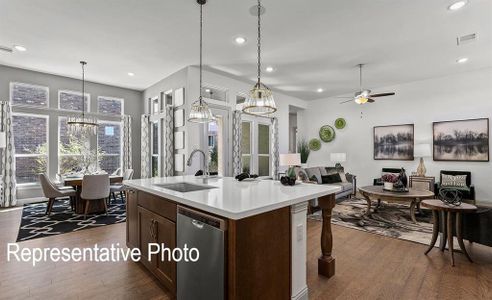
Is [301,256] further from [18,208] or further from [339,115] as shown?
[339,115]

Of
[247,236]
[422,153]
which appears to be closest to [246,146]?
[422,153]

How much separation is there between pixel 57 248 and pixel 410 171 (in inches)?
299

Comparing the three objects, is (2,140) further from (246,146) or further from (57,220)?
(246,146)

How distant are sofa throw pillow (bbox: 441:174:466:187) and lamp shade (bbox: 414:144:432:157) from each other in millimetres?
635

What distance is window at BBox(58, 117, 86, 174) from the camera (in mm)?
→ 5953

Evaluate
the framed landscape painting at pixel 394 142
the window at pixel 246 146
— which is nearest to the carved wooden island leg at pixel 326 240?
the window at pixel 246 146

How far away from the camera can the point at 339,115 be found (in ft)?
25.4

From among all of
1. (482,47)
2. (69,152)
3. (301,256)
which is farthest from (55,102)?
(482,47)

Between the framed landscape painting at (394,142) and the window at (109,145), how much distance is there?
7576mm

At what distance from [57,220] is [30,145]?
262 cm

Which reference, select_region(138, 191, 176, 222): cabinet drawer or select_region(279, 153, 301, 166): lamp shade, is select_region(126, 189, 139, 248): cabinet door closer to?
select_region(138, 191, 176, 222): cabinet drawer

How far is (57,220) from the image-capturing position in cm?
423

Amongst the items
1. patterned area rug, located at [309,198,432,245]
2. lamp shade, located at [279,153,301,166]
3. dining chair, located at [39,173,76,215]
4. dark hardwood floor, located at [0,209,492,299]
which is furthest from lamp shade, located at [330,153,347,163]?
dining chair, located at [39,173,76,215]

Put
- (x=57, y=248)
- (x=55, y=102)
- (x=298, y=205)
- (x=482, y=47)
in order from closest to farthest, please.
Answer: (x=298, y=205) → (x=57, y=248) → (x=482, y=47) → (x=55, y=102)
